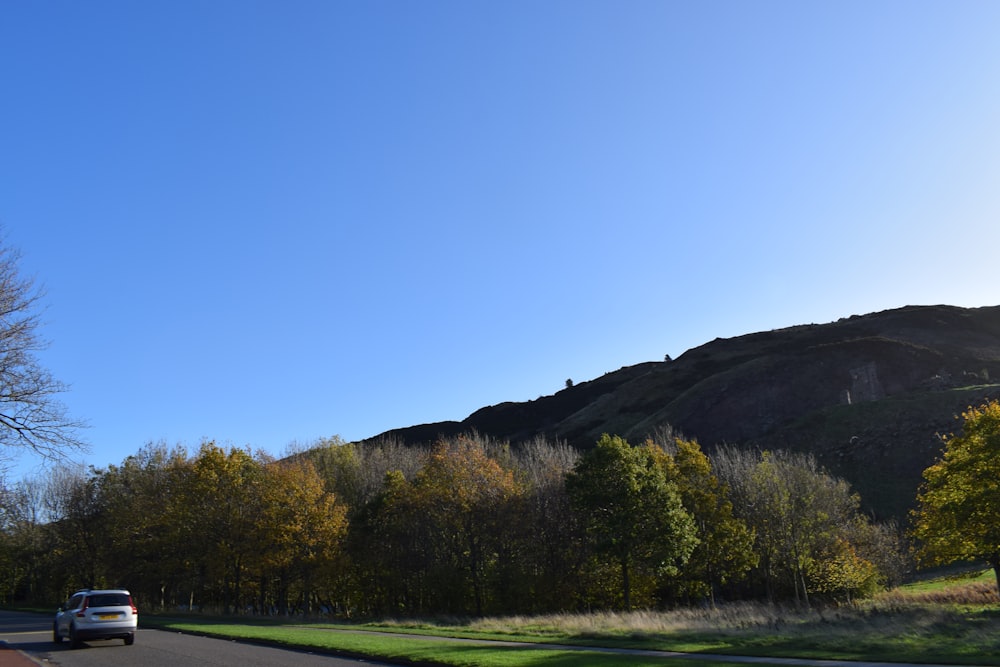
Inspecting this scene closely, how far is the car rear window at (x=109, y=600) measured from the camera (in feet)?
78.4

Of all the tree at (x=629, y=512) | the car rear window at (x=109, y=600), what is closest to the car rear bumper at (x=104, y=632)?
the car rear window at (x=109, y=600)

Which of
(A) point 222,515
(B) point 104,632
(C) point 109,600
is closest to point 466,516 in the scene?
(A) point 222,515

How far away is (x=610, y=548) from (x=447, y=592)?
12452mm

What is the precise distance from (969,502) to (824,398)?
8836 centimetres

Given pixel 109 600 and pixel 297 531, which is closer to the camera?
pixel 109 600

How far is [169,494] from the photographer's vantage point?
186ft

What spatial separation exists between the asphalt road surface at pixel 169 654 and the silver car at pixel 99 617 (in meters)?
0.44

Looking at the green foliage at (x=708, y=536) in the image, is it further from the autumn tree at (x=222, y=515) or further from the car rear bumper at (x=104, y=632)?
the car rear bumper at (x=104, y=632)

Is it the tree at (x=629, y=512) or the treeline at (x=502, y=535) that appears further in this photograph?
the treeline at (x=502, y=535)

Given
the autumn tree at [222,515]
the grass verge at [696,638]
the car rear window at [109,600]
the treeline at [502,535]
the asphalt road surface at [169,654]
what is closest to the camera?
the grass verge at [696,638]

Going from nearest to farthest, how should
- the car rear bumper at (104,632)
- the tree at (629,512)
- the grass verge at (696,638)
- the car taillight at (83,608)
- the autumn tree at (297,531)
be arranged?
the grass verge at (696,638), the car rear bumper at (104,632), the car taillight at (83,608), the tree at (629,512), the autumn tree at (297,531)

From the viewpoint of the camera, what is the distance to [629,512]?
42812 mm

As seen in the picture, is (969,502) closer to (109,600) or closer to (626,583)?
(626,583)

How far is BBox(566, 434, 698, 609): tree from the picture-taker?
139 ft
